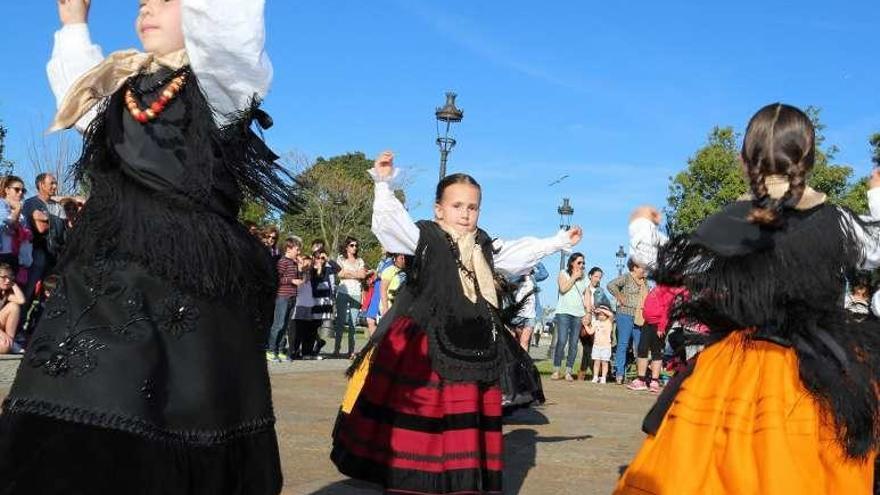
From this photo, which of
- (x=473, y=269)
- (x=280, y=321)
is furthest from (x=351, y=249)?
(x=473, y=269)

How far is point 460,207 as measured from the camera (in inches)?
224

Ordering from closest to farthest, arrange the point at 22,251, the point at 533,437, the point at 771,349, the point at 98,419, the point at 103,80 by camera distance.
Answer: the point at 98,419
the point at 103,80
the point at 771,349
the point at 533,437
the point at 22,251

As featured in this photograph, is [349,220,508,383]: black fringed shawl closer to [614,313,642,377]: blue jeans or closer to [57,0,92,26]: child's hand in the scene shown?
[57,0,92,26]: child's hand

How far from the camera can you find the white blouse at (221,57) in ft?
9.25

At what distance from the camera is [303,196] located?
3195 millimetres

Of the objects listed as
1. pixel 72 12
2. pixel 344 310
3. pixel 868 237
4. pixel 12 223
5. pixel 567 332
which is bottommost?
pixel 868 237

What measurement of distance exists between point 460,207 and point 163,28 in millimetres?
2823

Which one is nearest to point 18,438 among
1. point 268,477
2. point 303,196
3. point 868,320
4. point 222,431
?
point 222,431

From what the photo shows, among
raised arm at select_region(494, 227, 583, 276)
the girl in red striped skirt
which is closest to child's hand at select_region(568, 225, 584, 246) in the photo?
raised arm at select_region(494, 227, 583, 276)

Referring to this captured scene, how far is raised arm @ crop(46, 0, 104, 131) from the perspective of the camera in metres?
3.04

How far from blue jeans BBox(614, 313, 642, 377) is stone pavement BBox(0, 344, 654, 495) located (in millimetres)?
1665

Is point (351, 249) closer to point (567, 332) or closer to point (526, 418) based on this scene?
point (567, 332)

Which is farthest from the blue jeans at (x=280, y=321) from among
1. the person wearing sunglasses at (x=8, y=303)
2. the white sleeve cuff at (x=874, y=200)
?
the white sleeve cuff at (x=874, y=200)

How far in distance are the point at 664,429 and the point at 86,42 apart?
2248 mm
